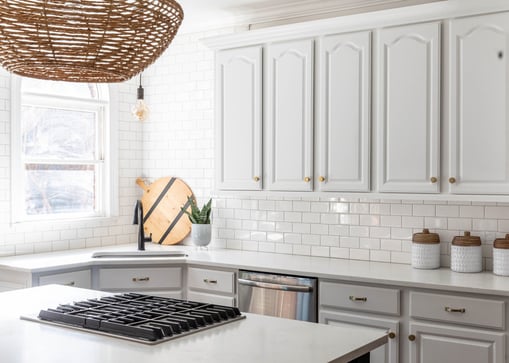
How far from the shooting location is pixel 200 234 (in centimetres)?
509

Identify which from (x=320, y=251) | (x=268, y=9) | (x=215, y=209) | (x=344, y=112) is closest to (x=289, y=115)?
(x=344, y=112)

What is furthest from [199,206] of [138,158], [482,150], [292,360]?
[292,360]

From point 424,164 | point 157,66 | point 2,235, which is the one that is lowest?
point 2,235

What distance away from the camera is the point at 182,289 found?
A: 4.71 m

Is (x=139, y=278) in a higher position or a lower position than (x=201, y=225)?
lower

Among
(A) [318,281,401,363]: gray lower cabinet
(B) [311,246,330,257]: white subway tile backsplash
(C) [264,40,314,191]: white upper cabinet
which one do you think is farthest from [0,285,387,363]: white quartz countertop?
(B) [311,246,330,257]: white subway tile backsplash

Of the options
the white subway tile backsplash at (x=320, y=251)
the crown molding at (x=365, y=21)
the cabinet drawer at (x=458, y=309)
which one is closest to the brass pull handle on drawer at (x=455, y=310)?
the cabinet drawer at (x=458, y=309)

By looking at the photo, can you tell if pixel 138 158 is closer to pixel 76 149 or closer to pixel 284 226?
pixel 76 149

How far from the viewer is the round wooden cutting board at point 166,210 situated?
547 cm

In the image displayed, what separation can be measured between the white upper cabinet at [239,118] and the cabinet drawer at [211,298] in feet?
2.56

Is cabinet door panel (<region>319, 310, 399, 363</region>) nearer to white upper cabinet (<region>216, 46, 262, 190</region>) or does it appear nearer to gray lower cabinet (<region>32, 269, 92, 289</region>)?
white upper cabinet (<region>216, 46, 262, 190</region>)

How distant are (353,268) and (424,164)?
2.63 feet

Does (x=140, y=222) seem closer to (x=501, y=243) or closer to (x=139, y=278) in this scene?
(x=139, y=278)

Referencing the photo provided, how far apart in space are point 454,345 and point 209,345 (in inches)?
72.0
